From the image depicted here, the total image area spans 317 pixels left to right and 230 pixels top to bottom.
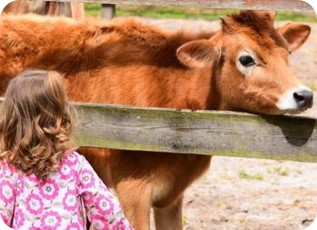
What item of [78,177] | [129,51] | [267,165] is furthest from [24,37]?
[267,165]

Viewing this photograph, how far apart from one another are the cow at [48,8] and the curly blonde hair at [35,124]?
15.7ft

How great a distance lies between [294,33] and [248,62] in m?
0.76

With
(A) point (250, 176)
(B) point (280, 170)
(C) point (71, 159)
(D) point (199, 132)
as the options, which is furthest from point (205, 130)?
(B) point (280, 170)

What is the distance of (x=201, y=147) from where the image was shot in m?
5.28

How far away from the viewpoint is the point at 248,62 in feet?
19.3

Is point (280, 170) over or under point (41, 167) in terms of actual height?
under

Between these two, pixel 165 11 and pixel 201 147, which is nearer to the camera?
pixel 201 147

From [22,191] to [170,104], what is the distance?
216 cm

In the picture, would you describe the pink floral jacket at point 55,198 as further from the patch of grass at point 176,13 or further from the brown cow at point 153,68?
the patch of grass at point 176,13

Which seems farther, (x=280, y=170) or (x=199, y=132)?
(x=280, y=170)

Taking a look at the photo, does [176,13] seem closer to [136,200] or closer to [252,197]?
[252,197]

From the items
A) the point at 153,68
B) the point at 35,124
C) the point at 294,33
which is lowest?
the point at 153,68

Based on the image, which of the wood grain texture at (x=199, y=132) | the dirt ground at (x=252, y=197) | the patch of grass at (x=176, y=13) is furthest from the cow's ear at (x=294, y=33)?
the patch of grass at (x=176, y=13)

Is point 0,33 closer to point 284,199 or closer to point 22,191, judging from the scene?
point 22,191
